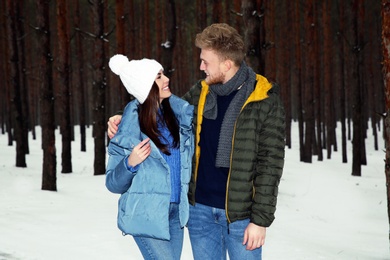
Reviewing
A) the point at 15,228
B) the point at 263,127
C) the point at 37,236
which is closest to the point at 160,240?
the point at 263,127

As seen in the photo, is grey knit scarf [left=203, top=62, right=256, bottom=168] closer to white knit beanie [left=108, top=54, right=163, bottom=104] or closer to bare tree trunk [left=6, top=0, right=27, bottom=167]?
white knit beanie [left=108, top=54, right=163, bottom=104]

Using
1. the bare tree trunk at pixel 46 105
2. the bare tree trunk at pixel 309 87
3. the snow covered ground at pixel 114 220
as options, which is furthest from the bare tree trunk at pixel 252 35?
the bare tree trunk at pixel 309 87

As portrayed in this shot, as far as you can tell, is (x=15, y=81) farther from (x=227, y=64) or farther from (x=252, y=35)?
(x=227, y=64)

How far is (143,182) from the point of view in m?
2.71

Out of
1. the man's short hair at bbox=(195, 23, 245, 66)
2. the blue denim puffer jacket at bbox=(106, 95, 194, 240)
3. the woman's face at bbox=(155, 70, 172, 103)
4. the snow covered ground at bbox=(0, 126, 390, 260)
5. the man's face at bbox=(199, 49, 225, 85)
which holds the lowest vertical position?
the snow covered ground at bbox=(0, 126, 390, 260)

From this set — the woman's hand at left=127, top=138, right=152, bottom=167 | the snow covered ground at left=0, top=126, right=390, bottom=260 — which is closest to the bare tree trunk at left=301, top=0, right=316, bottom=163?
the snow covered ground at left=0, top=126, right=390, bottom=260

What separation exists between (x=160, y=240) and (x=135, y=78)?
0.88 m

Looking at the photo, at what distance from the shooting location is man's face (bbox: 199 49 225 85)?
2.68 m

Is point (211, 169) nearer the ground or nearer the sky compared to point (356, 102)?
nearer the ground

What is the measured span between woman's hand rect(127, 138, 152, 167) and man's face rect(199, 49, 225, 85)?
50cm

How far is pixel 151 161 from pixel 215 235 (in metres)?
0.58

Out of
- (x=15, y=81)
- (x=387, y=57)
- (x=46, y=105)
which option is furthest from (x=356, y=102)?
(x=387, y=57)

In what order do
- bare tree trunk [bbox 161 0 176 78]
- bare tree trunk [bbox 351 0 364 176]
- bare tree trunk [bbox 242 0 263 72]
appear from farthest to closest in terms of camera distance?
bare tree trunk [bbox 351 0 364 176] < bare tree trunk [bbox 161 0 176 78] < bare tree trunk [bbox 242 0 263 72]

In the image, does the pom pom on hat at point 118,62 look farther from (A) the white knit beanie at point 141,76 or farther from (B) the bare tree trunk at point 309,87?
(B) the bare tree trunk at point 309,87
